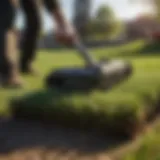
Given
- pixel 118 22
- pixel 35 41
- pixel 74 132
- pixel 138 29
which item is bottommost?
pixel 74 132

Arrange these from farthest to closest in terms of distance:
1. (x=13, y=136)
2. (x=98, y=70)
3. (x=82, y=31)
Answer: (x=82, y=31) < (x=98, y=70) < (x=13, y=136)

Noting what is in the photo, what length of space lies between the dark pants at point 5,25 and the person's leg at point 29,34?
32.6 inches

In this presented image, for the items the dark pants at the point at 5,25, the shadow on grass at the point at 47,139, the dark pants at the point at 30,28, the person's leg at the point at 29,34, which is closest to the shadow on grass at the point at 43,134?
the shadow on grass at the point at 47,139

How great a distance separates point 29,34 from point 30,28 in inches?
4.7

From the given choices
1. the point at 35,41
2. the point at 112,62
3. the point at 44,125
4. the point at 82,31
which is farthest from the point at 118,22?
the point at 44,125

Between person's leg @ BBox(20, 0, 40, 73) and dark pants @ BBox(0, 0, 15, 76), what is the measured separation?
0.83m

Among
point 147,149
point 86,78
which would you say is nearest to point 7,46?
point 86,78

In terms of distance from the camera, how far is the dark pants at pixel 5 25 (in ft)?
12.8

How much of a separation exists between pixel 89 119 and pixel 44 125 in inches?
12.5

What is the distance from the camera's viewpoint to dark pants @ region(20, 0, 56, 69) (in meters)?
4.86

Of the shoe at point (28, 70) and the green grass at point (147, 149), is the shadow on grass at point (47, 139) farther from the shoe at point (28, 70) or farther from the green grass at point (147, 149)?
the shoe at point (28, 70)

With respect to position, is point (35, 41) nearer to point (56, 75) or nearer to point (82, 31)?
point (56, 75)

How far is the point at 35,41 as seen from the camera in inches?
211

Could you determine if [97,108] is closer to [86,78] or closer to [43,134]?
[43,134]
